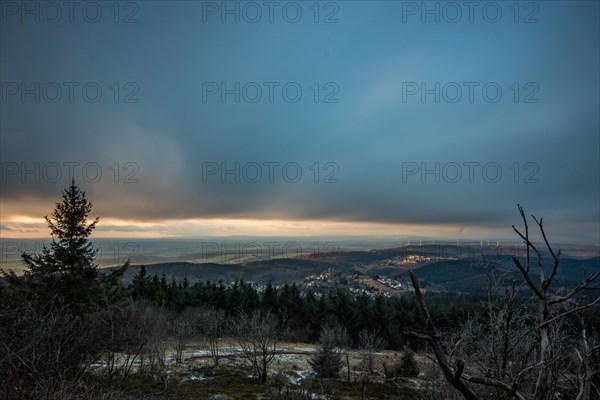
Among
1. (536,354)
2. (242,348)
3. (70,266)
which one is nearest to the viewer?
(536,354)

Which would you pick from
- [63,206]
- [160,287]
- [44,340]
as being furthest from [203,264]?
[44,340]

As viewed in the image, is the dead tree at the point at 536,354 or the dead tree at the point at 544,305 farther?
the dead tree at the point at 544,305

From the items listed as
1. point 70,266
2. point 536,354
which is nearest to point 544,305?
point 536,354

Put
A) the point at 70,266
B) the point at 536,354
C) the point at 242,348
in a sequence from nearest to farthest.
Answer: the point at 536,354 < the point at 70,266 < the point at 242,348

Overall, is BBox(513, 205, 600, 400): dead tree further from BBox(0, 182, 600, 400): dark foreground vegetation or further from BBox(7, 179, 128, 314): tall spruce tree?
BBox(7, 179, 128, 314): tall spruce tree

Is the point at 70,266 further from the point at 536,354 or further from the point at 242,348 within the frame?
the point at 536,354

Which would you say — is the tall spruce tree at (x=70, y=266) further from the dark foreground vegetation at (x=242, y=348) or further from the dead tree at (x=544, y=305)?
the dead tree at (x=544, y=305)

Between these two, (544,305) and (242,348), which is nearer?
(544,305)

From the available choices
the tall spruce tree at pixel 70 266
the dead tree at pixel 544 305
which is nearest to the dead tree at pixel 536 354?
the dead tree at pixel 544 305

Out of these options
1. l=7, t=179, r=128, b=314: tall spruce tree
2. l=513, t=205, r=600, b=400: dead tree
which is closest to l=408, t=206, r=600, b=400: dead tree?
l=513, t=205, r=600, b=400: dead tree
